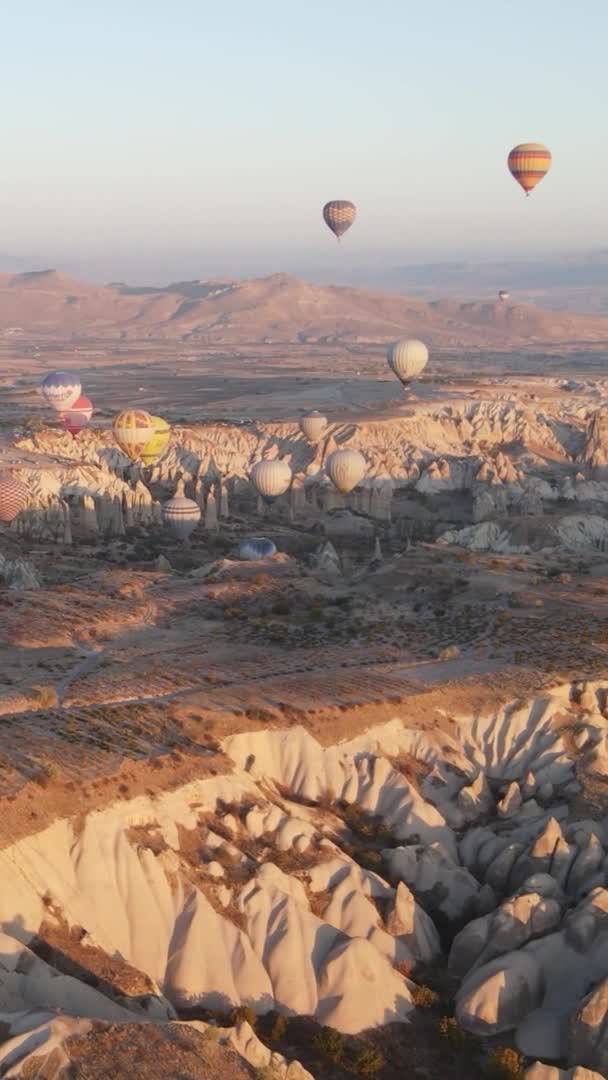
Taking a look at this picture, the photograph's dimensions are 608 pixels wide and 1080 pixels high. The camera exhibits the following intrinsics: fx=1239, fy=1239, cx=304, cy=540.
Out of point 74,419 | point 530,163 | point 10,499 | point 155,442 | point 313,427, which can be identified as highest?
point 530,163

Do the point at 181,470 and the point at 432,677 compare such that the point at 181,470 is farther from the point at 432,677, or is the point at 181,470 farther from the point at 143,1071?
the point at 143,1071

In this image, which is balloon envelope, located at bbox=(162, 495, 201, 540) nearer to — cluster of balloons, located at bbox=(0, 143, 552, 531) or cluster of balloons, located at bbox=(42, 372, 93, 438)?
cluster of balloons, located at bbox=(0, 143, 552, 531)

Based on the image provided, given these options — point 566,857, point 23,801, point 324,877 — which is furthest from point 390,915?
point 23,801

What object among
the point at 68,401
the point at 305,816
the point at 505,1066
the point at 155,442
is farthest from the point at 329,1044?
the point at 68,401

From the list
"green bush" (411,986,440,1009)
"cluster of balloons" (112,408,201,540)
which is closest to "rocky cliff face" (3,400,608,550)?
"cluster of balloons" (112,408,201,540)

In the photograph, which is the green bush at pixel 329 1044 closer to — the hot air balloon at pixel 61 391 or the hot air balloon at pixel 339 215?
the hot air balloon at pixel 61 391

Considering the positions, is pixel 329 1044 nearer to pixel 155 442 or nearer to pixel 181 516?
pixel 181 516
